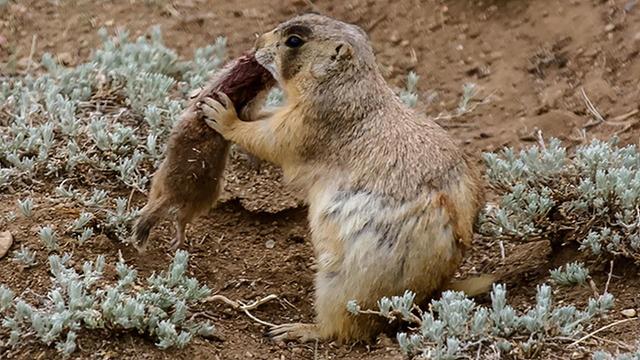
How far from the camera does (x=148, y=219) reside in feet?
17.7

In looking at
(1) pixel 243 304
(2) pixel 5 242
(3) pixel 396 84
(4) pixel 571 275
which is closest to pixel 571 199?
(4) pixel 571 275

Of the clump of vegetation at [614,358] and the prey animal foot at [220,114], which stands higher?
the prey animal foot at [220,114]

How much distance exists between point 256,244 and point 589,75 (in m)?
2.49

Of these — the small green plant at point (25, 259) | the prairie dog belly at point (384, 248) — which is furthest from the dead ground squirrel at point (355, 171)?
the small green plant at point (25, 259)

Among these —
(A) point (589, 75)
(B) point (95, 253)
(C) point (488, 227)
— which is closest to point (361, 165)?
(C) point (488, 227)

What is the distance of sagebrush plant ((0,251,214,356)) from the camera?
468 cm

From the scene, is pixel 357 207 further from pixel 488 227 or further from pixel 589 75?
pixel 589 75

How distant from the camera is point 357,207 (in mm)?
5121

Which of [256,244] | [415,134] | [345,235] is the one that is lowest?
[256,244]

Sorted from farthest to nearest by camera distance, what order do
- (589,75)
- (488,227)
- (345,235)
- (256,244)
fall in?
1. (589,75)
2. (256,244)
3. (488,227)
4. (345,235)

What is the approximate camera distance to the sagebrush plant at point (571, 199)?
17.3 ft

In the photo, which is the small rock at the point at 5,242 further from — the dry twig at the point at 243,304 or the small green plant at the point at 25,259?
the dry twig at the point at 243,304

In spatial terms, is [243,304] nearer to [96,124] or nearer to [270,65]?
[270,65]

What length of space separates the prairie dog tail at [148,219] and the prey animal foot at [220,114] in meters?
0.42
